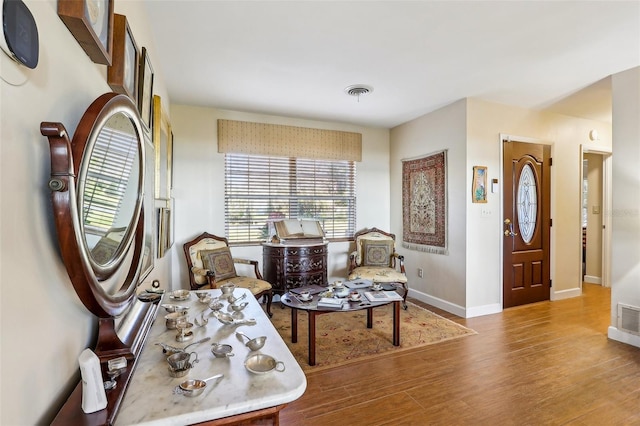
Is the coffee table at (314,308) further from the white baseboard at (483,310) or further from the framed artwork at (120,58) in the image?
the framed artwork at (120,58)

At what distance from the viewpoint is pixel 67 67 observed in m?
0.91

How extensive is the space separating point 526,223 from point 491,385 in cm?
272

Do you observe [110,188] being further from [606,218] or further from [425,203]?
[606,218]

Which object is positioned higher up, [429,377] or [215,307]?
[215,307]

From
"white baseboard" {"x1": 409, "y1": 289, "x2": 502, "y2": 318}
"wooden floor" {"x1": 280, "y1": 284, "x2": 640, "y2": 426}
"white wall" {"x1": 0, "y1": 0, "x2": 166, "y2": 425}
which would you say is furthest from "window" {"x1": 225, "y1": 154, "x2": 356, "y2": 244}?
"white wall" {"x1": 0, "y1": 0, "x2": 166, "y2": 425}

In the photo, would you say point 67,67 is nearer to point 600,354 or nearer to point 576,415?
point 576,415

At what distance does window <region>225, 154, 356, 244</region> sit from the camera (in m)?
4.33

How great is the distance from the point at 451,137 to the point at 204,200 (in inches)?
128

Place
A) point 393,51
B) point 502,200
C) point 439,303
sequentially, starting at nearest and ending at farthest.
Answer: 1. point 393,51
2. point 502,200
3. point 439,303

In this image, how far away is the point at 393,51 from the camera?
265 centimetres

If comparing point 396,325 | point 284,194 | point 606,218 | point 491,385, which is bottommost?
point 491,385

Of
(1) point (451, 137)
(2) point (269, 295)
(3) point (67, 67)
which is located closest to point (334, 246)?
(2) point (269, 295)

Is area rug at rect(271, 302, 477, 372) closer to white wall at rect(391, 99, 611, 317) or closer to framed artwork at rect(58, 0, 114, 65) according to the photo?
white wall at rect(391, 99, 611, 317)

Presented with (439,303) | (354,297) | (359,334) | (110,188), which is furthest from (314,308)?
(439,303)
